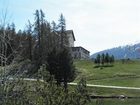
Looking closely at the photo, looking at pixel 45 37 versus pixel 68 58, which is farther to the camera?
pixel 45 37

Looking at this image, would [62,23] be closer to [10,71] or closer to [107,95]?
[107,95]

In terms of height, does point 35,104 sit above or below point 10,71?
below

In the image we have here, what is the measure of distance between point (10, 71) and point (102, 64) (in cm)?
10646

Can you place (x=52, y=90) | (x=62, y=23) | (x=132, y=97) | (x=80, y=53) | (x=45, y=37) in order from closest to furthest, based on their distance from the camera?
(x=52, y=90) → (x=132, y=97) → (x=45, y=37) → (x=62, y=23) → (x=80, y=53)

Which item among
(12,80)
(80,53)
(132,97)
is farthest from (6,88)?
(80,53)

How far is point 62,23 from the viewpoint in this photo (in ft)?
437

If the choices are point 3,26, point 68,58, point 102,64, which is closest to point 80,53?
point 102,64

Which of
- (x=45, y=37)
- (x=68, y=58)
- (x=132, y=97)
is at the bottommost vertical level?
(x=132, y=97)

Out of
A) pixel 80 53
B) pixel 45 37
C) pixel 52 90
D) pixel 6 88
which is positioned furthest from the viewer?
pixel 80 53

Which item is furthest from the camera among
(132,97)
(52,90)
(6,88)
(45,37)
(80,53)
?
(80,53)

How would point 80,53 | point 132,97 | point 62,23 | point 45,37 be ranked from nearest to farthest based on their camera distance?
1. point 132,97
2. point 45,37
3. point 62,23
4. point 80,53

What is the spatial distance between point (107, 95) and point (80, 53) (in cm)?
11841

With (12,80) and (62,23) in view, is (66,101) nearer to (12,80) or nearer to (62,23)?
(12,80)

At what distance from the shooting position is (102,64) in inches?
4584
